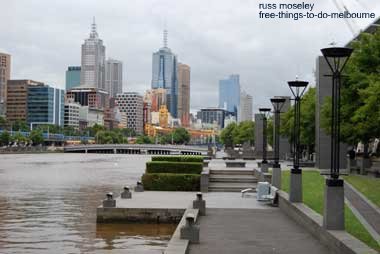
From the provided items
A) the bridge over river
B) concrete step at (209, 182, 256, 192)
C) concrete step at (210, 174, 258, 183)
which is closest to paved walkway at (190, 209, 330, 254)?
concrete step at (209, 182, 256, 192)

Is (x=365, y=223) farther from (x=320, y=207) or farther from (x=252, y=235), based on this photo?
(x=320, y=207)

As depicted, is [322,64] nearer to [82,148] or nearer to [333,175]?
[333,175]

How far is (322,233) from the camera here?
1416cm

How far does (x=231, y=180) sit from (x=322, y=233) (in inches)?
752

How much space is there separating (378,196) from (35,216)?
12366mm

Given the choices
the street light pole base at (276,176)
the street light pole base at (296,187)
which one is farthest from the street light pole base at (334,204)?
the street light pole base at (276,176)

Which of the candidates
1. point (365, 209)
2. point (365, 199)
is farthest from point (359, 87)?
point (365, 209)

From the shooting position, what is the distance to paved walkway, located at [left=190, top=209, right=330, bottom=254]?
44.3 feet

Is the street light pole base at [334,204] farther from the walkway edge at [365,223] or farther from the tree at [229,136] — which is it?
the tree at [229,136]

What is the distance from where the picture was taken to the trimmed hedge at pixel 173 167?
32156 millimetres

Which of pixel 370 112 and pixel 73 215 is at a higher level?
pixel 370 112

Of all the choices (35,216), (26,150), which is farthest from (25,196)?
(26,150)

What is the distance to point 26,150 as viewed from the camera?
162m

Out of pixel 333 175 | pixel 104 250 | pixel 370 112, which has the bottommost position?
pixel 104 250
